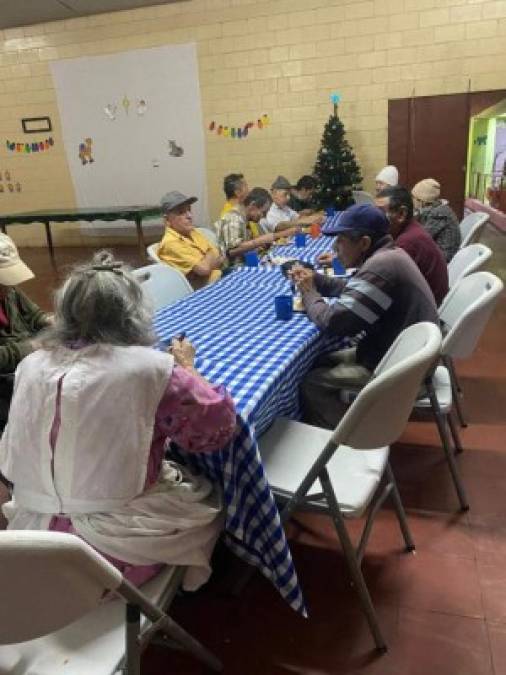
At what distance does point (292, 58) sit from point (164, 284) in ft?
17.1

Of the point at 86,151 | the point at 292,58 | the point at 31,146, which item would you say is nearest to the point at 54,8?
the point at 86,151

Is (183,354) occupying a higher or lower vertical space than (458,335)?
higher

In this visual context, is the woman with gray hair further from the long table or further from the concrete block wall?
the concrete block wall

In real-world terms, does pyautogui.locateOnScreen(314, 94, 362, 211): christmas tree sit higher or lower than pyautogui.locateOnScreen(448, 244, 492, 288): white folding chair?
higher

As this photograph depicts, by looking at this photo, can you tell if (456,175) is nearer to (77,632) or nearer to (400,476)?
(400,476)

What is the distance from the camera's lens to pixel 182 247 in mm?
3174

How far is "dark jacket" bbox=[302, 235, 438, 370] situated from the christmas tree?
447 cm

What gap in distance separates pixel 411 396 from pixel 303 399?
83cm

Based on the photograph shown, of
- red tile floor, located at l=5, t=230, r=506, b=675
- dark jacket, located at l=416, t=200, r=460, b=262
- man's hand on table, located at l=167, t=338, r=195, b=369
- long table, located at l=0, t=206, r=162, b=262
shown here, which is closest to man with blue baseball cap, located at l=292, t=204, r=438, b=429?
red tile floor, located at l=5, t=230, r=506, b=675

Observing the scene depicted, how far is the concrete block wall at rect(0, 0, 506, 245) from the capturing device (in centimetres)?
606

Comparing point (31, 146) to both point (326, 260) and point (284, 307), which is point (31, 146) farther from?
point (284, 307)

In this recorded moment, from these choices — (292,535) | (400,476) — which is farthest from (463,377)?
(292,535)

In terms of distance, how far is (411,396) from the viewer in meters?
1.34

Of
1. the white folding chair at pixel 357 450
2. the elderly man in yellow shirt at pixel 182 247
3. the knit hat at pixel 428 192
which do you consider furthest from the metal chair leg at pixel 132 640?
the knit hat at pixel 428 192
